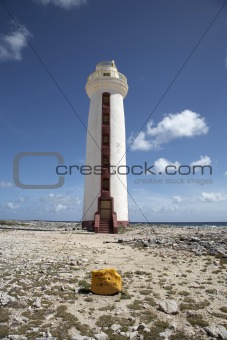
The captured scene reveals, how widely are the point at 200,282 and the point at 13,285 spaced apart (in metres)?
6.84

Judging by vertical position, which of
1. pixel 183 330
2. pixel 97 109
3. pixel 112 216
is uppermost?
pixel 97 109

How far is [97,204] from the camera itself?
1253 inches

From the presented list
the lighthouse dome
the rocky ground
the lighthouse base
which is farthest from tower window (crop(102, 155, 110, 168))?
the rocky ground

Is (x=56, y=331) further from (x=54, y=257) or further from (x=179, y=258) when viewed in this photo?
(x=179, y=258)

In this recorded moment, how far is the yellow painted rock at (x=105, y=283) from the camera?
9.50 meters

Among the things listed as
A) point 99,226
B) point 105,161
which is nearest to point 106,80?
point 105,161

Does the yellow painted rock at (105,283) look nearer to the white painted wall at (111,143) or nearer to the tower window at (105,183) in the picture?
the white painted wall at (111,143)

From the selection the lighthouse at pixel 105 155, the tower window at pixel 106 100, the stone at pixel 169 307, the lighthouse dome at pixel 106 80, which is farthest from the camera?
the lighthouse dome at pixel 106 80

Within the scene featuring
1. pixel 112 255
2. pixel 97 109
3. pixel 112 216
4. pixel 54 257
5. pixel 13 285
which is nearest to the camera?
→ pixel 13 285

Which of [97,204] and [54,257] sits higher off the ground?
[97,204]

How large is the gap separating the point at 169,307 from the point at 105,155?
2547cm

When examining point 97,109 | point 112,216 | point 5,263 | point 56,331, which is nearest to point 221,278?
point 56,331

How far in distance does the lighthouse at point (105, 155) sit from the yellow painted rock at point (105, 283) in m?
20.2

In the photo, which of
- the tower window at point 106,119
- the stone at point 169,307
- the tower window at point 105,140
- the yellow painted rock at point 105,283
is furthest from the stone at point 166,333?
the tower window at point 106,119
